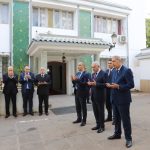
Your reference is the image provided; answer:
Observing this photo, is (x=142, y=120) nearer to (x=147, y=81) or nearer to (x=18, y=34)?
(x=18, y=34)

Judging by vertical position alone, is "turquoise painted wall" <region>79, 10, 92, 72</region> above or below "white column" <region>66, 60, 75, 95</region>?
above

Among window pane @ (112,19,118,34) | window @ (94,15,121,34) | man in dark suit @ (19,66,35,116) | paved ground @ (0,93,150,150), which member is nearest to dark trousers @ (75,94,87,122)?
paved ground @ (0,93,150,150)

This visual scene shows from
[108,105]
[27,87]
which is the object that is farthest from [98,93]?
[27,87]

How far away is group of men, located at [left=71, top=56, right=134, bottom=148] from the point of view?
15.9 ft

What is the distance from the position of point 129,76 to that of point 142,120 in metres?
3.09

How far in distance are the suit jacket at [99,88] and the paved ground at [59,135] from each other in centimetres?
87

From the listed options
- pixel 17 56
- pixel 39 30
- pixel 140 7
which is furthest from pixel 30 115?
pixel 140 7

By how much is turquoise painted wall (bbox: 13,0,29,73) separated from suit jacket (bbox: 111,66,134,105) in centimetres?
939

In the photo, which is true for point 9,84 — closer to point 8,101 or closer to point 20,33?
point 8,101

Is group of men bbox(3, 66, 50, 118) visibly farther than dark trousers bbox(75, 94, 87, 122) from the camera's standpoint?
Yes

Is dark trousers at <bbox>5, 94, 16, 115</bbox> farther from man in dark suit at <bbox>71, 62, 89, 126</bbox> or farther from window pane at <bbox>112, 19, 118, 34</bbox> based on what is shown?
window pane at <bbox>112, 19, 118, 34</bbox>

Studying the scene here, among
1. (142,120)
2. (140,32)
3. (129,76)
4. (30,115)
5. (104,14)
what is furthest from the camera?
(140,32)

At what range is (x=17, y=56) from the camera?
13.6m

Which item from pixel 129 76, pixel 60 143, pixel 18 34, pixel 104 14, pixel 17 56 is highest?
pixel 104 14
